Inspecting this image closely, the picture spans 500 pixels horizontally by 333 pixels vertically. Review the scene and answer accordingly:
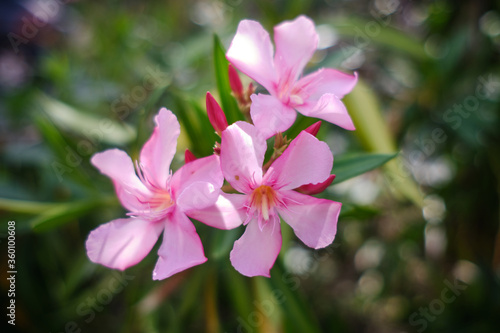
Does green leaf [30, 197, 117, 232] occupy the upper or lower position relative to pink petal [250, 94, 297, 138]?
lower

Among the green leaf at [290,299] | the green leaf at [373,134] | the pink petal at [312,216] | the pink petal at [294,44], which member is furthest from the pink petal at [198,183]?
the green leaf at [373,134]

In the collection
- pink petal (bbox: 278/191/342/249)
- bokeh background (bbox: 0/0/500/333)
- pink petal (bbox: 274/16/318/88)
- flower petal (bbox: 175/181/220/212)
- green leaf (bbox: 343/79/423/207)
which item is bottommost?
bokeh background (bbox: 0/0/500/333)

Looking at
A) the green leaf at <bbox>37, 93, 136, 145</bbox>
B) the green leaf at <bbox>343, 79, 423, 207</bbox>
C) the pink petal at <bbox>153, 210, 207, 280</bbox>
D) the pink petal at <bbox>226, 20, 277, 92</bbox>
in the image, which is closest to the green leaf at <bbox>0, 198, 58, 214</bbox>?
the green leaf at <bbox>37, 93, 136, 145</bbox>

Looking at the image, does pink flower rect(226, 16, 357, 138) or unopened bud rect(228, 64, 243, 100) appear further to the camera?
unopened bud rect(228, 64, 243, 100)

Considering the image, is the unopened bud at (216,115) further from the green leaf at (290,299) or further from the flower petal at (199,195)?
the green leaf at (290,299)

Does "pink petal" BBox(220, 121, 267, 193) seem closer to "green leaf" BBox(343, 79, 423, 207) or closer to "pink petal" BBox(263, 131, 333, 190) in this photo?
"pink petal" BBox(263, 131, 333, 190)

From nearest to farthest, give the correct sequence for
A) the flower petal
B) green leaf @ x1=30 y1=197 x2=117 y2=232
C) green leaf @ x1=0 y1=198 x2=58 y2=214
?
the flower petal → green leaf @ x1=30 y1=197 x2=117 y2=232 → green leaf @ x1=0 y1=198 x2=58 y2=214

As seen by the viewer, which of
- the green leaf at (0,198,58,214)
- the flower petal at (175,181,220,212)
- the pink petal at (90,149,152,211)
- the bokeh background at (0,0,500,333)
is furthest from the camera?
Answer: the bokeh background at (0,0,500,333)

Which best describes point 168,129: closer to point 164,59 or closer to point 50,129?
point 50,129
